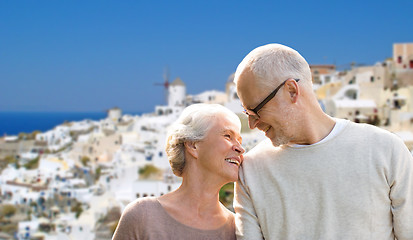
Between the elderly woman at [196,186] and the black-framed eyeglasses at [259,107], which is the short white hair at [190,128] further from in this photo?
the black-framed eyeglasses at [259,107]

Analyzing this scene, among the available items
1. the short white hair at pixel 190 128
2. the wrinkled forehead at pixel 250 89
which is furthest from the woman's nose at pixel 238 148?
the wrinkled forehead at pixel 250 89

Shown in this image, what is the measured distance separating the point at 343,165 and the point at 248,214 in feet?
1.19

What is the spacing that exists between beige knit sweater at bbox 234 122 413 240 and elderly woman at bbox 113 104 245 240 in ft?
0.59

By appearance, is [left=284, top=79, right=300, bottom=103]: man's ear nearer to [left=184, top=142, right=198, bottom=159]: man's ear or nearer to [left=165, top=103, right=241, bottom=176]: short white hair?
[left=165, top=103, right=241, bottom=176]: short white hair

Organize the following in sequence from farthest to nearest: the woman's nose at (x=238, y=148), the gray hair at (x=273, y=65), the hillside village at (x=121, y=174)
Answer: the hillside village at (x=121, y=174)
the woman's nose at (x=238, y=148)
the gray hair at (x=273, y=65)

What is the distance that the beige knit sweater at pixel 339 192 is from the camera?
145cm

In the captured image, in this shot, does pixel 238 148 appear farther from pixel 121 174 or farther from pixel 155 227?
pixel 121 174

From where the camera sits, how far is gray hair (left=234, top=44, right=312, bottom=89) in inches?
56.6

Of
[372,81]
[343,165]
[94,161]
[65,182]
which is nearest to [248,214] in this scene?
[343,165]

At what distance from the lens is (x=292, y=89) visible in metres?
1.46

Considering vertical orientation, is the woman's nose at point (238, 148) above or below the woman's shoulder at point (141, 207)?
above

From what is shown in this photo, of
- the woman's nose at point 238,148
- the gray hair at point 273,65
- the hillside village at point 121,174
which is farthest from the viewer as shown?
the hillside village at point 121,174

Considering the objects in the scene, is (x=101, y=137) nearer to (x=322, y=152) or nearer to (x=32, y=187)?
(x=32, y=187)

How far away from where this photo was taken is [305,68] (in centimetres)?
150
